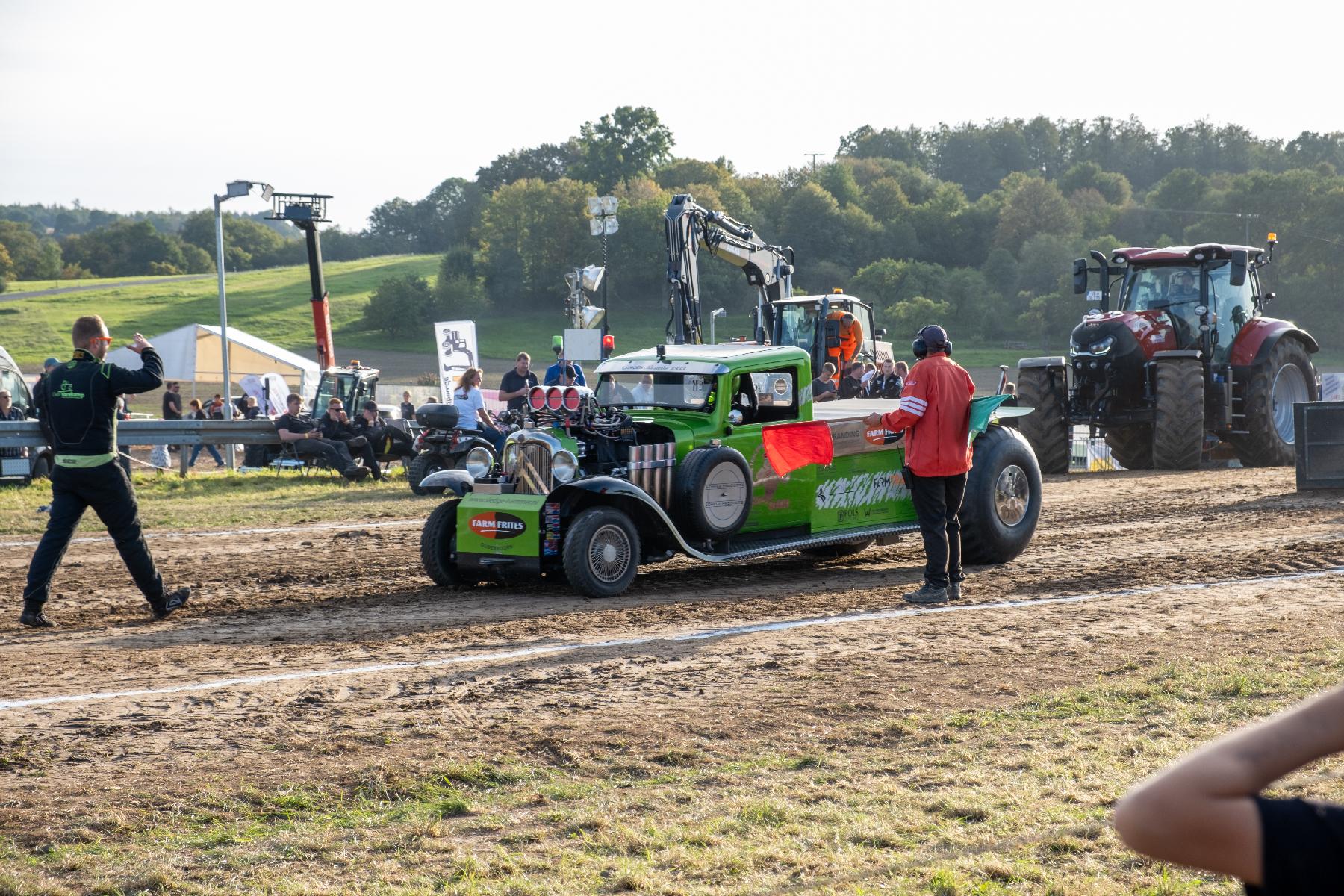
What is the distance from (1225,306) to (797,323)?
6.25 m

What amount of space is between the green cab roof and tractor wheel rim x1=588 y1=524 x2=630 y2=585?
61.6 inches

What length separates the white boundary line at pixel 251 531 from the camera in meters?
13.4

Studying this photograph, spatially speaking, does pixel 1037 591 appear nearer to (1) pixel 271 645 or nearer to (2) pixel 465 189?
(1) pixel 271 645

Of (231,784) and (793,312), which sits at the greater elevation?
(793,312)

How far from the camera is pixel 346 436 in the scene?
67.7ft

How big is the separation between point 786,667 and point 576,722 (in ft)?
4.82

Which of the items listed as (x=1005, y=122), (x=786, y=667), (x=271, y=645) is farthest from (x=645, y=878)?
(x=1005, y=122)

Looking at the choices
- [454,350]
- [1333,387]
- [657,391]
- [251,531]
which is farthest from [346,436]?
[1333,387]

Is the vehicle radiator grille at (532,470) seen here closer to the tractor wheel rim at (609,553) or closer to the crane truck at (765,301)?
the tractor wheel rim at (609,553)

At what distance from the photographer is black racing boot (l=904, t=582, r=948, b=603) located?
9422 millimetres

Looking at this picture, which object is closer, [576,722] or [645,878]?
[645,878]

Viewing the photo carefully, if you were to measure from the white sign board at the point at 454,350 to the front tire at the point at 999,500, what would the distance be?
19724 mm

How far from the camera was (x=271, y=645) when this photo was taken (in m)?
8.14

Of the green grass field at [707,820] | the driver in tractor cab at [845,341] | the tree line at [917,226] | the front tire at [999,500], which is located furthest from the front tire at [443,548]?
the tree line at [917,226]
